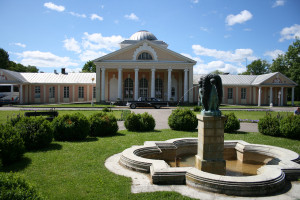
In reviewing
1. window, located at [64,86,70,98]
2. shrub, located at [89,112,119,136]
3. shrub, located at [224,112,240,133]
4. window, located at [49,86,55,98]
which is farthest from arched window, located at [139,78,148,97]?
shrub, located at [89,112,119,136]

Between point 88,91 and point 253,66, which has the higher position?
point 253,66

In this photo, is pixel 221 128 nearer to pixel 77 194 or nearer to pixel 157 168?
pixel 157 168

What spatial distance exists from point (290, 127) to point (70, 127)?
10377mm

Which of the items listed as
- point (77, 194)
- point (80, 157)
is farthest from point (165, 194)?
point (80, 157)

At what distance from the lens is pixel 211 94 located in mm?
5957

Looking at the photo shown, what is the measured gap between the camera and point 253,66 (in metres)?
68.1

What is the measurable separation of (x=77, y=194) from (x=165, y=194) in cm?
180

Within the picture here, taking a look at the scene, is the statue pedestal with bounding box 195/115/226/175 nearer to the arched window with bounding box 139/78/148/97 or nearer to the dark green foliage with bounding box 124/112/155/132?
the dark green foliage with bounding box 124/112/155/132

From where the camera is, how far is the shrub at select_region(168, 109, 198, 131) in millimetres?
13062

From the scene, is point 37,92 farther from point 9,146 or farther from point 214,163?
point 214,163

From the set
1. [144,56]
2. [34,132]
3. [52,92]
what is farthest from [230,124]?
[52,92]

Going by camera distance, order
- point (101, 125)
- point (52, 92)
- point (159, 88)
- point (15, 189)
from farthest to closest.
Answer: point (52, 92) → point (159, 88) → point (101, 125) → point (15, 189)

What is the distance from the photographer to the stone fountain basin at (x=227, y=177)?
4758 millimetres

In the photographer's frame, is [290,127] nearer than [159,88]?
Yes
